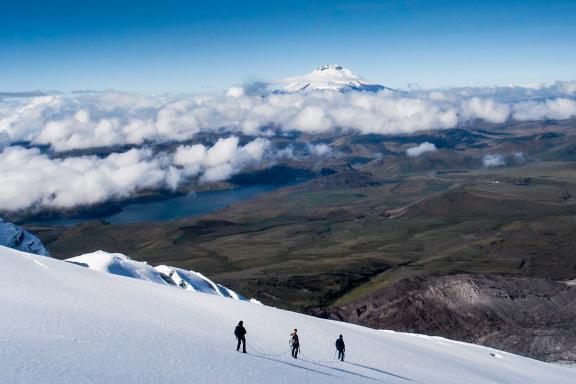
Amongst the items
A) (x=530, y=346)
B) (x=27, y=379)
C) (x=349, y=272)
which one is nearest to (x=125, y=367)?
(x=27, y=379)

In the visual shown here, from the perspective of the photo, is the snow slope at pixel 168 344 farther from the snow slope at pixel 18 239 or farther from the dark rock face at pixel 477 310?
the snow slope at pixel 18 239

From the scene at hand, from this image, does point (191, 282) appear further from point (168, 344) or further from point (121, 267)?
point (168, 344)

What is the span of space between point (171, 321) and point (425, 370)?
58.9 ft

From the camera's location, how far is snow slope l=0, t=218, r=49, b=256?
3954 inches

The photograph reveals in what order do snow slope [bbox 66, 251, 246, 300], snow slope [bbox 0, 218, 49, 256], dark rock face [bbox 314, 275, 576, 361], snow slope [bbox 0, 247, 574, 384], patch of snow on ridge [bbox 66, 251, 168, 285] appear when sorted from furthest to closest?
1. snow slope [bbox 0, 218, 49, 256]
2. dark rock face [bbox 314, 275, 576, 361]
3. snow slope [bbox 66, 251, 246, 300]
4. patch of snow on ridge [bbox 66, 251, 168, 285]
5. snow slope [bbox 0, 247, 574, 384]

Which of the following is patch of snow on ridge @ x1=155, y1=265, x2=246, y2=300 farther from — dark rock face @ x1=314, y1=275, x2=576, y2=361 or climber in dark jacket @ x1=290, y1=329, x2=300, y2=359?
climber in dark jacket @ x1=290, y1=329, x2=300, y2=359

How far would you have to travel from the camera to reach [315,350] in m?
36.8

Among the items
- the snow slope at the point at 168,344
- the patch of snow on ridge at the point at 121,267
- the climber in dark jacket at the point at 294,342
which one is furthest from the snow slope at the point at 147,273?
the climber in dark jacket at the point at 294,342

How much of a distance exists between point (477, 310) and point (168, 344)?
266 feet

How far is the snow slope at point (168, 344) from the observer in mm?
22422

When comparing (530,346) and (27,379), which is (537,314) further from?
(27,379)

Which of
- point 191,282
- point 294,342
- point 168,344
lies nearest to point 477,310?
point 191,282

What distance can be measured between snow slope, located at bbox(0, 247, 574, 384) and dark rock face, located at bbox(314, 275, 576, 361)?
30.3 metres

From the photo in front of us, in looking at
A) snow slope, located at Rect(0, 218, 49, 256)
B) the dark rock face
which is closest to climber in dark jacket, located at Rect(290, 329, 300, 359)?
the dark rock face
